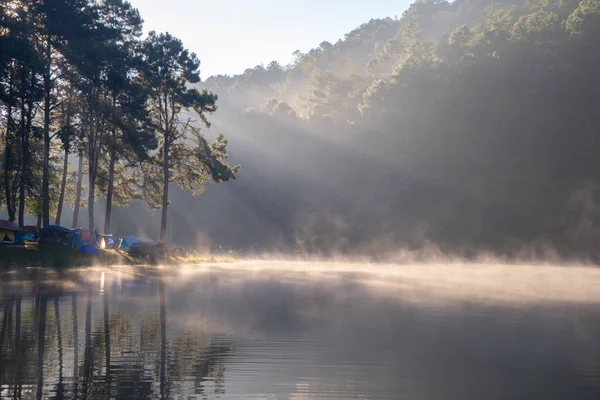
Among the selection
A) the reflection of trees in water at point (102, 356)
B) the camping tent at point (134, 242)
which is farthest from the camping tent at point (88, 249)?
the reflection of trees in water at point (102, 356)

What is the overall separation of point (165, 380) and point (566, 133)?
313 feet

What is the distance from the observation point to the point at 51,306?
20547 millimetres

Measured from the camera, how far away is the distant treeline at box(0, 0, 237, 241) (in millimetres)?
44031

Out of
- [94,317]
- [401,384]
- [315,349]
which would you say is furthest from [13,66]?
[401,384]

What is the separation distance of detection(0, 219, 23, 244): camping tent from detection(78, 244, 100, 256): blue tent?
14.8ft

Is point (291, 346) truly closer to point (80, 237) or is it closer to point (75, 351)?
point (75, 351)

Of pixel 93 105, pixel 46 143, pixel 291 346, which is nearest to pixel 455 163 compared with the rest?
pixel 93 105

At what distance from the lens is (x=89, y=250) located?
47844 millimetres

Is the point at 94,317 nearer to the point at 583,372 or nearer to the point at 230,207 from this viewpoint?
the point at 583,372

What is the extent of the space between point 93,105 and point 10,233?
11.6 m

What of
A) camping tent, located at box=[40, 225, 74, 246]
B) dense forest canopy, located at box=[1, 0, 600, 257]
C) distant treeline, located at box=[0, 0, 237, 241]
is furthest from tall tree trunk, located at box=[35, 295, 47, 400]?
dense forest canopy, located at box=[1, 0, 600, 257]

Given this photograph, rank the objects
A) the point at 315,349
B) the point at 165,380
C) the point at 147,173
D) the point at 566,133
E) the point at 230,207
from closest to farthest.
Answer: the point at 165,380, the point at 315,349, the point at 147,173, the point at 566,133, the point at 230,207

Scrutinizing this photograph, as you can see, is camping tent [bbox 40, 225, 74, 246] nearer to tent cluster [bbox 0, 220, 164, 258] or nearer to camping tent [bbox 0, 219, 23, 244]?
tent cluster [bbox 0, 220, 164, 258]

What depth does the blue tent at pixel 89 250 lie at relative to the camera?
4705 centimetres
